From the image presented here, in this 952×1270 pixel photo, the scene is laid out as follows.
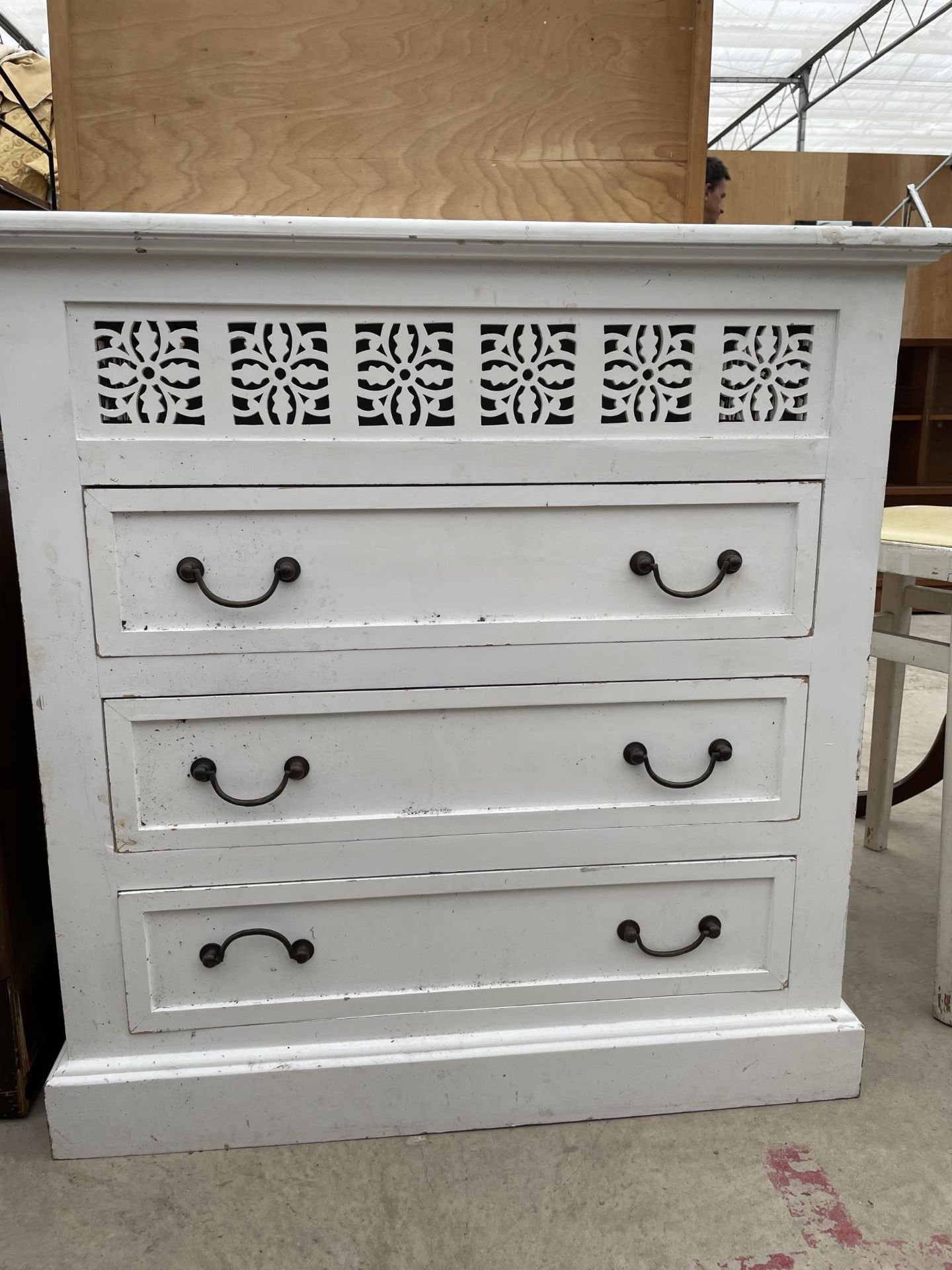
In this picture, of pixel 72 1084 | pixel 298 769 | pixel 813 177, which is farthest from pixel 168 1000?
pixel 813 177

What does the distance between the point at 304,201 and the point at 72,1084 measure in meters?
0.92

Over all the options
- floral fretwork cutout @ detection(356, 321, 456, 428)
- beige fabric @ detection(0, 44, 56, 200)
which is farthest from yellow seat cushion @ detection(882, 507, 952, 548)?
beige fabric @ detection(0, 44, 56, 200)

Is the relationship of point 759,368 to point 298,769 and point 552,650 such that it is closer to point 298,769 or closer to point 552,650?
point 552,650

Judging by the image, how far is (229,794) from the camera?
88 cm

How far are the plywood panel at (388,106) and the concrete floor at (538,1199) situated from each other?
964 millimetres

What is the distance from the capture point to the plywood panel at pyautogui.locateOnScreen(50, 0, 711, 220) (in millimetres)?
931

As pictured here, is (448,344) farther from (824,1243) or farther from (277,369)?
(824,1243)

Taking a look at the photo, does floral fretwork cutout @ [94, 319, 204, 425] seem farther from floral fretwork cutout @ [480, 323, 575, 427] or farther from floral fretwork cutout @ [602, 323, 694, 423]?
floral fretwork cutout @ [602, 323, 694, 423]

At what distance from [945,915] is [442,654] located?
724mm

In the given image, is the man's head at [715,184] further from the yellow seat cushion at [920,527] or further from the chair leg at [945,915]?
the chair leg at [945,915]

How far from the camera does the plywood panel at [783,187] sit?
14.5ft

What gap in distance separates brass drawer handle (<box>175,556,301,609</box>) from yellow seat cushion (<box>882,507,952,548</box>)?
2.61 feet

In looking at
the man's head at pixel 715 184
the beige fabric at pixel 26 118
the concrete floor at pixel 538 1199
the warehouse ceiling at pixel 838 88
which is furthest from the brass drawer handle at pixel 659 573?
the warehouse ceiling at pixel 838 88

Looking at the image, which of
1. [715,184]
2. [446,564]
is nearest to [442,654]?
[446,564]
